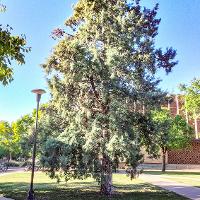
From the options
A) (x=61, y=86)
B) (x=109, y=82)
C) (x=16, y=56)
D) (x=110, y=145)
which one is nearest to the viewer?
(x=16, y=56)

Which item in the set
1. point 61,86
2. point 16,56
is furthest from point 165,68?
point 16,56

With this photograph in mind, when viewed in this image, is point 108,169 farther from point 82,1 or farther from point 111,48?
point 82,1

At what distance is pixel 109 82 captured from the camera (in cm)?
1705

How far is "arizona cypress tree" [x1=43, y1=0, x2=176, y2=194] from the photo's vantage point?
16688 mm

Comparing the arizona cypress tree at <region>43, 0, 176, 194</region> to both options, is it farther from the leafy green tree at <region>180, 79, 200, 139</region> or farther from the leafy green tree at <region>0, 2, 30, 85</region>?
the leafy green tree at <region>180, 79, 200, 139</region>

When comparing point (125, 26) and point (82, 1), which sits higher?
point (82, 1)

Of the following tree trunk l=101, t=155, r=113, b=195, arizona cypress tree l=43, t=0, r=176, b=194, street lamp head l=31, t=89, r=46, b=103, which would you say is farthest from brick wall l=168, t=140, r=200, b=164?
street lamp head l=31, t=89, r=46, b=103

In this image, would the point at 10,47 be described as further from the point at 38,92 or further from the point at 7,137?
the point at 7,137

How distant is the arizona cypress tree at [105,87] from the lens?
54.7ft

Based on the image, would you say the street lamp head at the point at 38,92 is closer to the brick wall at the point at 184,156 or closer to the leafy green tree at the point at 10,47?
the leafy green tree at the point at 10,47

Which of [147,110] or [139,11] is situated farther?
[139,11]

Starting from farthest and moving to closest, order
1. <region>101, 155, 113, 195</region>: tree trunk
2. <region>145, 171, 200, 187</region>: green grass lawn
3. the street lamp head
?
<region>145, 171, 200, 187</region>: green grass lawn, <region>101, 155, 113, 195</region>: tree trunk, the street lamp head

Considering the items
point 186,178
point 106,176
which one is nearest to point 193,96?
point 186,178

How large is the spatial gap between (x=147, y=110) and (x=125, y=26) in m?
4.38
